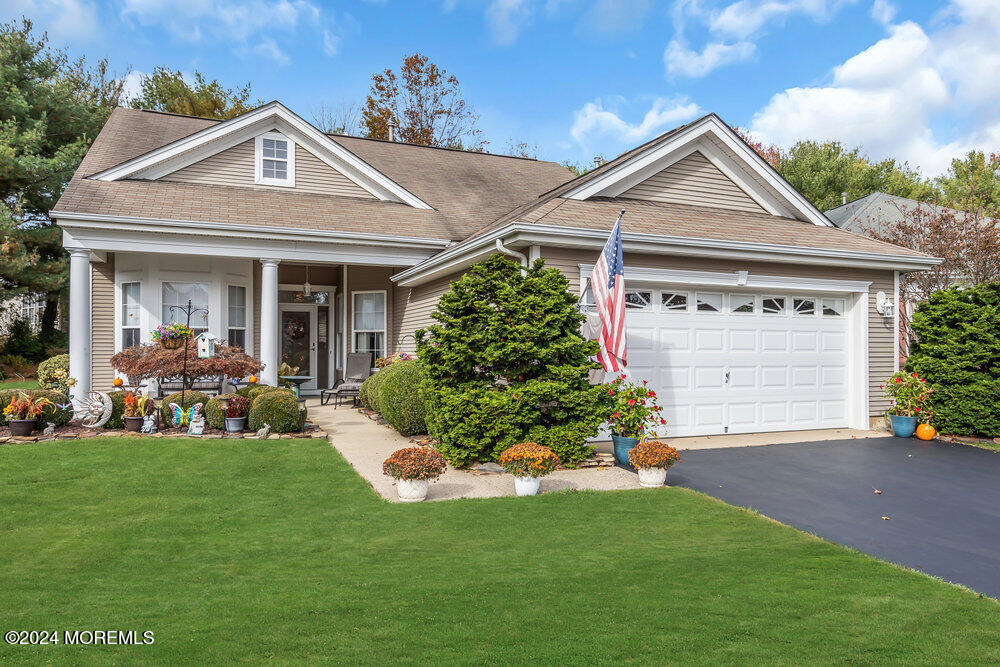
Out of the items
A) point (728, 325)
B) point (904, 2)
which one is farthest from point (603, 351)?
point (904, 2)

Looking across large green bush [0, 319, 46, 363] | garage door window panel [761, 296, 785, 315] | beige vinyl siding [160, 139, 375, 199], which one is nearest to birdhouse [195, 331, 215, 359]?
beige vinyl siding [160, 139, 375, 199]

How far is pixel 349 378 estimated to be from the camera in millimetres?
14477

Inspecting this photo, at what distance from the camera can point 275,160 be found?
1385cm

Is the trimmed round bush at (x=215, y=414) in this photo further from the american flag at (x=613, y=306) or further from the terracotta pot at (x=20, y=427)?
the american flag at (x=613, y=306)

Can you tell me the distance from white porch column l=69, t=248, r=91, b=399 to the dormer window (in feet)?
13.6

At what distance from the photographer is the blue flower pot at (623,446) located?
7.75m

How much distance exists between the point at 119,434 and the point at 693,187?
10196 mm

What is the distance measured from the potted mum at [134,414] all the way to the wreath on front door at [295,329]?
5.93m

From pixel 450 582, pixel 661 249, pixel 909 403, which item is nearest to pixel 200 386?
pixel 661 249

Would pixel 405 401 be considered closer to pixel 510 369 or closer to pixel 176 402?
pixel 510 369

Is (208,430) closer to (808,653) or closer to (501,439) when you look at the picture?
(501,439)

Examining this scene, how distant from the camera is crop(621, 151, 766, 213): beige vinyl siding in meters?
11.2

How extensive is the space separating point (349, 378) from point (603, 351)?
26.5 ft

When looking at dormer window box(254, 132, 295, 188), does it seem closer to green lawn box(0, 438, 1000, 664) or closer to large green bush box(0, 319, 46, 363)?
→ green lawn box(0, 438, 1000, 664)
